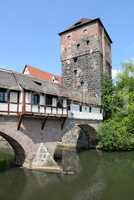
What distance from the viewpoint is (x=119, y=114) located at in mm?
27688

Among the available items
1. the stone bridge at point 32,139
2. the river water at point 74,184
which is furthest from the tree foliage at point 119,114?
the stone bridge at point 32,139

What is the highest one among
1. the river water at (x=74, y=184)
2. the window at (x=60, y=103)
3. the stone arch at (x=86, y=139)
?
the window at (x=60, y=103)

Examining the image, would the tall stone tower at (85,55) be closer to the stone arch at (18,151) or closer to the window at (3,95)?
the stone arch at (18,151)

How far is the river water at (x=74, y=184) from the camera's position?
11531 mm

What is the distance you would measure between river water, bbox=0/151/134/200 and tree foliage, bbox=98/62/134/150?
20.5 ft

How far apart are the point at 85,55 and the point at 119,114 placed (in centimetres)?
916

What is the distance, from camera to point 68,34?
109ft

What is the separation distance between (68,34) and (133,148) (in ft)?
57.2

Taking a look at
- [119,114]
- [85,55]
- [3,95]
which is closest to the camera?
[3,95]

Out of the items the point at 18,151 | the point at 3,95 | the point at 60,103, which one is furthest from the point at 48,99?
the point at 18,151

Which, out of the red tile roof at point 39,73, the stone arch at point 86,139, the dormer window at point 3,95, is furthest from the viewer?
the red tile roof at point 39,73

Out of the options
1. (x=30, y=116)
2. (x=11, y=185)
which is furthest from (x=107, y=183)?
(x=30, y=116)

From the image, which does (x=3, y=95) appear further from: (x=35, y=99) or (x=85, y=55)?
(x=85, y=55)

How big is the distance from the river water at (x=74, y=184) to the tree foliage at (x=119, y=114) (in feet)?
20.5
